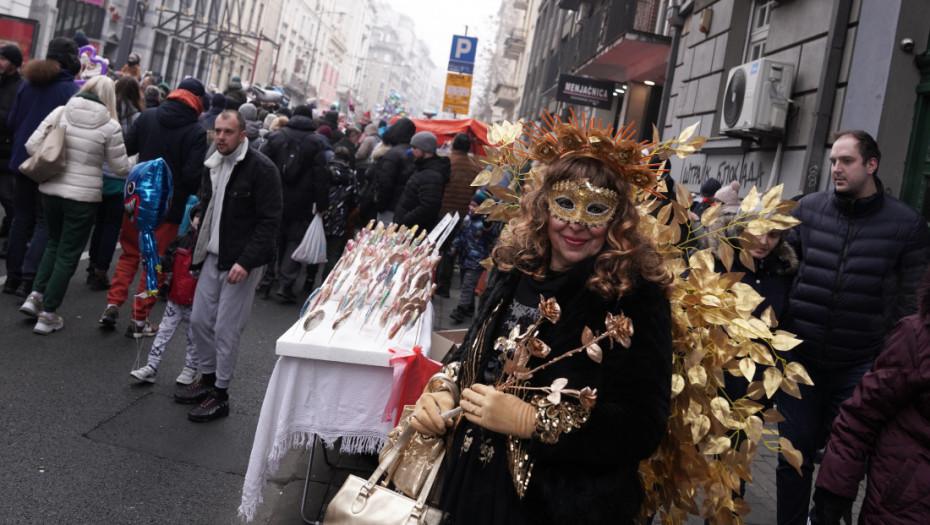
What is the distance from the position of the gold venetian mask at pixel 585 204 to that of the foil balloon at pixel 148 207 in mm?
4256

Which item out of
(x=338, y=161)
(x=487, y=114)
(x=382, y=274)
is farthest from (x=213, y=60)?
(x=382, y=274)

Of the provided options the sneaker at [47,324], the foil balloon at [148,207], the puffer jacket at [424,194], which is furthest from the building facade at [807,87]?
the sneaker at [47,324]

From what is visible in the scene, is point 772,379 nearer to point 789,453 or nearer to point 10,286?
point 789,453

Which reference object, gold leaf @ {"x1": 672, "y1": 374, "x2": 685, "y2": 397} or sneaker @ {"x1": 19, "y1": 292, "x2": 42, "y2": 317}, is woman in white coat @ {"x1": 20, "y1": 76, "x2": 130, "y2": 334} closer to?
sneaker @ {"x1": 19, "y1": 292, "x2": 42, "y2": 317}

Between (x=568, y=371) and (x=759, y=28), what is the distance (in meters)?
9.76

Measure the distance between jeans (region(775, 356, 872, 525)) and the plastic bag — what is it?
6022 mm

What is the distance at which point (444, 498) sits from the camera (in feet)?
7.77

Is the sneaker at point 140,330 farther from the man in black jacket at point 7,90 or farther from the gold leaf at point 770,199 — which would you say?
the gold leaf at point 770,199

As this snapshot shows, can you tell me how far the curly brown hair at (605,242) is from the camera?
2262 millimetres

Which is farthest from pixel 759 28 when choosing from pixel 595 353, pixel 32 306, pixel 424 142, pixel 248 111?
pixel 595 353

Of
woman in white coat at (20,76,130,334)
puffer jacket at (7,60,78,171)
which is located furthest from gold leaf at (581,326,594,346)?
puffer jacket at (7,60,78,171)

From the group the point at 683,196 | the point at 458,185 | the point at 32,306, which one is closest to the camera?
the point at 683,196

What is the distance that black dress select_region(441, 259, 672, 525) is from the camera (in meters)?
2.16

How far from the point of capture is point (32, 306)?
639cm
